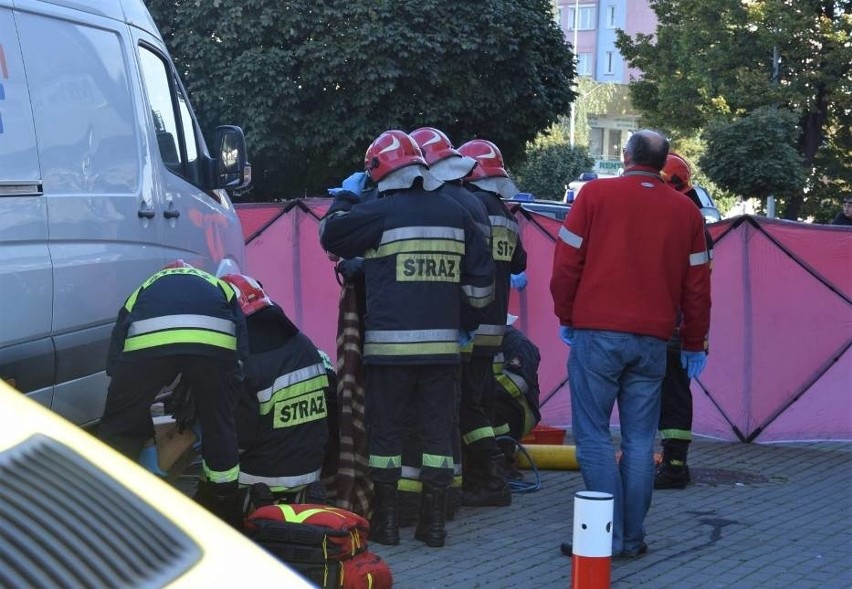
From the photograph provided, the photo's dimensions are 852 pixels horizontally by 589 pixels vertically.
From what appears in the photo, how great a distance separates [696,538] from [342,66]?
57.2ft

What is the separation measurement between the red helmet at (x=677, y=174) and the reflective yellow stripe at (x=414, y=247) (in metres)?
1.95

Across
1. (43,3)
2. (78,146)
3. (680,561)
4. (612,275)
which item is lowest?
(680,561)

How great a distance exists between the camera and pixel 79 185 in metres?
5.59

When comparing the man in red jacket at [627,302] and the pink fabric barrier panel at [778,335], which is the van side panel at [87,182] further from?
the pink fabric barrier panel at [778,335]

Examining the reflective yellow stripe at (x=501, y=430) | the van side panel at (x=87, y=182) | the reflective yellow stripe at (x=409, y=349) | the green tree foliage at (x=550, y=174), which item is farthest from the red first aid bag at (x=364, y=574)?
the green tree foliage at (x=550, y=174)

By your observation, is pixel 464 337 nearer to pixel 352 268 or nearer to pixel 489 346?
pixel 489 346

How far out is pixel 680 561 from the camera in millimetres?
6148

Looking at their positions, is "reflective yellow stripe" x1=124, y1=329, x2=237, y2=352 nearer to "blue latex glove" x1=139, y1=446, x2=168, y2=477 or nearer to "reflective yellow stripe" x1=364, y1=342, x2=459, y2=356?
"blue latex glove" x1=139, y1=446, x2=168, y2=477

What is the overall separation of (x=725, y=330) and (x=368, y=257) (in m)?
4.10

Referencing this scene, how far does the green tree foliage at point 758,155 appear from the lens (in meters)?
24.9

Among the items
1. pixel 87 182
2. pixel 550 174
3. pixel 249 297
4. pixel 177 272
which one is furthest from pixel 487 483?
pixel 550 174

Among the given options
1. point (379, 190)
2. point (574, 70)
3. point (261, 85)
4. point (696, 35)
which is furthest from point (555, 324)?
point (696, 35)

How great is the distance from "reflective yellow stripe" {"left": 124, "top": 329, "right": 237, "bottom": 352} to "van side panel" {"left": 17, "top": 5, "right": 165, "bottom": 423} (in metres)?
0.36

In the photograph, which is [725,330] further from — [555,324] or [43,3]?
[43,3]
